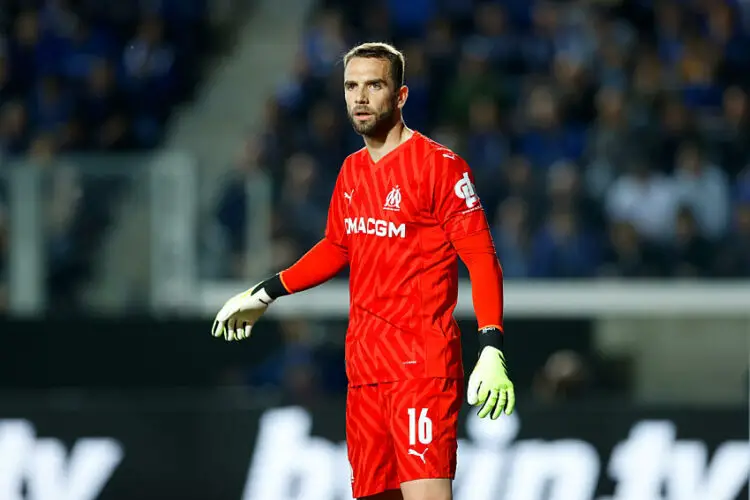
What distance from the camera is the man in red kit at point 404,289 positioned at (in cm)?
479

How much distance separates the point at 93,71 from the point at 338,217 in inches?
302

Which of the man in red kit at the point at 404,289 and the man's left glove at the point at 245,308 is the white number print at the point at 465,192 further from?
the man's left glove at the point at 245,308

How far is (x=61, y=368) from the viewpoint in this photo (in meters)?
10.4

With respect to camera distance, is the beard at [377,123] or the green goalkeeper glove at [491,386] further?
the beard at [377,123]

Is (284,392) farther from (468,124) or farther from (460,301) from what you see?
(468,124)

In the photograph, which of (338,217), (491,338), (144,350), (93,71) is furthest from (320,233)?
(491,338)

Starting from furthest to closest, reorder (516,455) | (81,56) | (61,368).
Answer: (81,56) → (61,368) → (516,455)

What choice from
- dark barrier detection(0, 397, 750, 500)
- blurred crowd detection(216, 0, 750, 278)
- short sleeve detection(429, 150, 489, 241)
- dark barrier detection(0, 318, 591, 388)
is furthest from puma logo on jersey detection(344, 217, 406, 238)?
dark barrier detection(0, 318, 591, 388)

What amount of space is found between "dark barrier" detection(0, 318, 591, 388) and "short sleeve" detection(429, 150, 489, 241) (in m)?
5.30

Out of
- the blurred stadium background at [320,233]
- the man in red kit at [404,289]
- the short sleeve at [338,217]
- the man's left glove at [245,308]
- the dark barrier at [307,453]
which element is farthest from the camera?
the blurred stadium background at [320,233]

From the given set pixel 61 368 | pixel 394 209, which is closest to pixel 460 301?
pixel 61 368

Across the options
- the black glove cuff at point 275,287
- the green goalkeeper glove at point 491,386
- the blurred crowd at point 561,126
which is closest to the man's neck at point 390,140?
the black glove cuff at point 275,287

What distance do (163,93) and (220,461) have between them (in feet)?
16.7

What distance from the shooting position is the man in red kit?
4.79 metres
